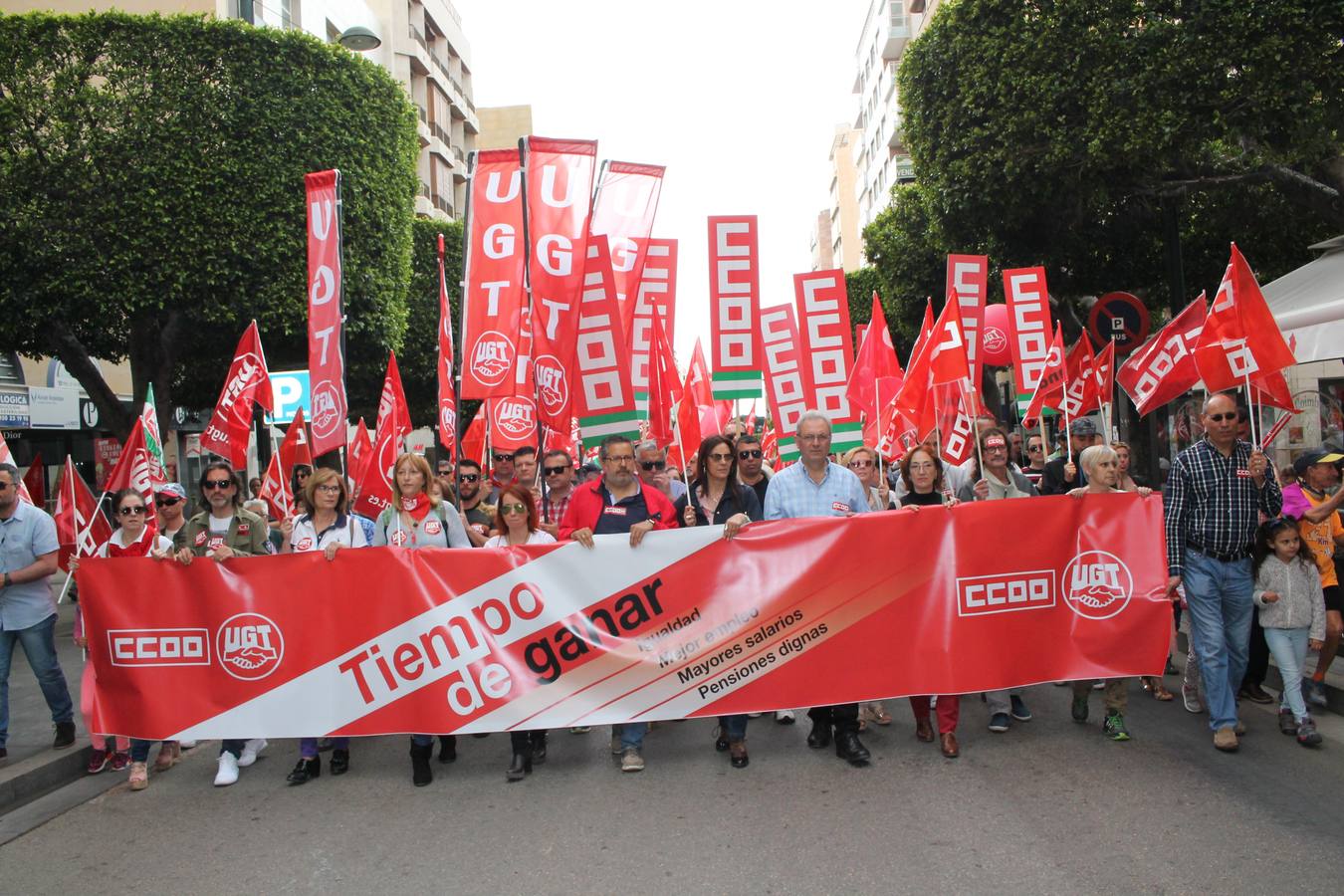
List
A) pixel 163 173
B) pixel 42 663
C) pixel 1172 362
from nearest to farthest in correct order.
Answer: pixel 42 663 → pixel 1172 362 → pixel 163 173

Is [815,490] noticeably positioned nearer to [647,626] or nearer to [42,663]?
[647,626]

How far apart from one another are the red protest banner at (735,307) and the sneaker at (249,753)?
4.41m

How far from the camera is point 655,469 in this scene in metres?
7.06

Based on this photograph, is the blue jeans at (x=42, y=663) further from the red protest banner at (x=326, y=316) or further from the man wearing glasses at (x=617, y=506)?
the man wearing glasses at (x=617, y=506)

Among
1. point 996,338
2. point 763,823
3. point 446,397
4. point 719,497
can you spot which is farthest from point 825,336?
point 996,338

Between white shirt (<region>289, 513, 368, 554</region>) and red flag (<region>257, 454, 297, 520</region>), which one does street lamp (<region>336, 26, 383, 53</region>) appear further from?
white shirt (<region>289, 513, 368, 554</region>)

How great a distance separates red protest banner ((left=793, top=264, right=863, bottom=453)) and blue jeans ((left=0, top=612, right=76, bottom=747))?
230 inches

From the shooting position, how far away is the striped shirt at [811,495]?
617cm

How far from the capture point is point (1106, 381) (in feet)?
33.7

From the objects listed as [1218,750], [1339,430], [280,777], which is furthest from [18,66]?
[1339,430]

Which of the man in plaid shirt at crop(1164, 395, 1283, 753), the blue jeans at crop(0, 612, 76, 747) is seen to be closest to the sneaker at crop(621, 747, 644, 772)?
the man in plaid shirt at crop(1164, 395, 1283, 753)

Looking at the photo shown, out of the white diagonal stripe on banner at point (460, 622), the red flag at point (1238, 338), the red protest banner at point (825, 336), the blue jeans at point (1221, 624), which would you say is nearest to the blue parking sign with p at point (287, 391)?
the red protest banner at point (825, 336)

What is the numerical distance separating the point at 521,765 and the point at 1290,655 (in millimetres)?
4277

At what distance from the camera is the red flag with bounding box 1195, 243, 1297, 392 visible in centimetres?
658
